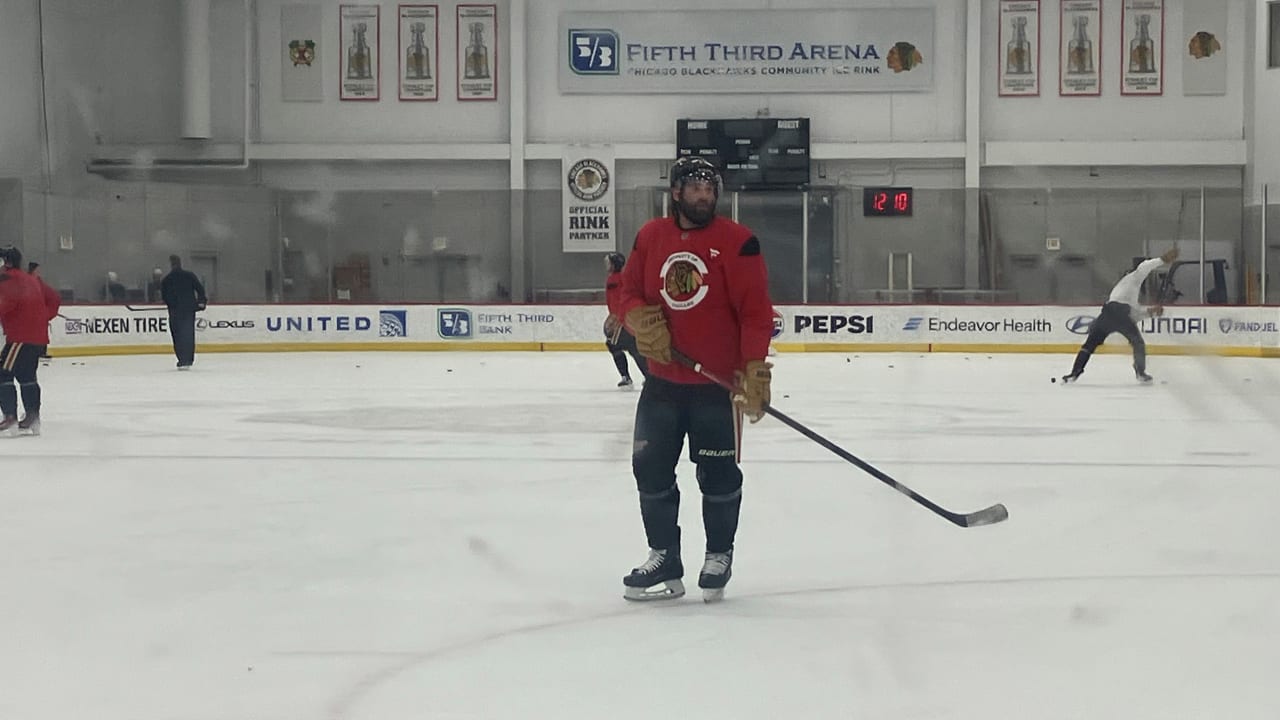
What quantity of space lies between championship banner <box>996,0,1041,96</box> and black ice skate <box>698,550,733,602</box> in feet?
69.4

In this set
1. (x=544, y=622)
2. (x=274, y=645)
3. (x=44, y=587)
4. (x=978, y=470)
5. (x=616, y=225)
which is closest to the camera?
(x=274, y=645)

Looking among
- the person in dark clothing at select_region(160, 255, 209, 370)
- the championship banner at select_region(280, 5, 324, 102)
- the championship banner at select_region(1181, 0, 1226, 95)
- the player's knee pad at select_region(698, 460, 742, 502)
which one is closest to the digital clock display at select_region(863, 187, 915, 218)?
the championship banner at select_region(1181, 0, 1226, 95)

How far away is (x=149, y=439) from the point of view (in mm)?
9125

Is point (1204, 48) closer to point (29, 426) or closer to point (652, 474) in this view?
point (29, 426)

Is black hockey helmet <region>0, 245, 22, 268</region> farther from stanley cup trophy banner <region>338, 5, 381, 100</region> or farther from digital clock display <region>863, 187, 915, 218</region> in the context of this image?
stanley cup trophy banner <region>338, 5, 381, 100</region>

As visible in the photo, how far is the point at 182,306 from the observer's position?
678 inches

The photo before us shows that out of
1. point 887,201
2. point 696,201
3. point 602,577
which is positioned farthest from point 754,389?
point 887,201

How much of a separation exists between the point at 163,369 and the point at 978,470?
11237 millimetres

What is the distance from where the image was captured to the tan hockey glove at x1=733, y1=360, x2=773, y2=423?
14.1 feet

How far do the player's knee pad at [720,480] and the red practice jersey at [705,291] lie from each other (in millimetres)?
249

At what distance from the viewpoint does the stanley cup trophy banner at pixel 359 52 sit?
2484 centimetres

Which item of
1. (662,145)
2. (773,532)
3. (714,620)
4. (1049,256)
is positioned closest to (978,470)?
(773,532)

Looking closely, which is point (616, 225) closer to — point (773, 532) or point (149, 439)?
point (149, 439)

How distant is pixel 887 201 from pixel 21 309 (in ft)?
46.6
